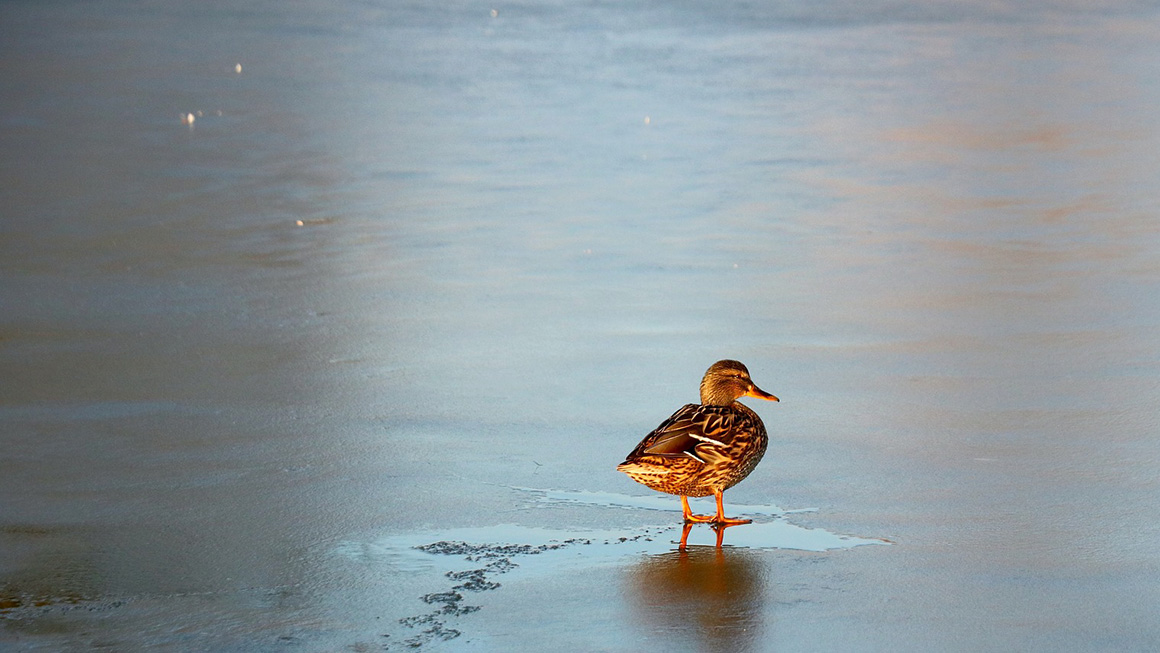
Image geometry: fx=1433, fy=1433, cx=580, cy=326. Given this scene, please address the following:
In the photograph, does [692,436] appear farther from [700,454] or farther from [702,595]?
[702,595]

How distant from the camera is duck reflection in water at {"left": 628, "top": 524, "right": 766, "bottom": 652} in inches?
→ 148

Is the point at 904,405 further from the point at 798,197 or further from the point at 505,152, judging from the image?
the point at 505,152

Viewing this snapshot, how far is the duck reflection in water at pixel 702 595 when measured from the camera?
3762mm

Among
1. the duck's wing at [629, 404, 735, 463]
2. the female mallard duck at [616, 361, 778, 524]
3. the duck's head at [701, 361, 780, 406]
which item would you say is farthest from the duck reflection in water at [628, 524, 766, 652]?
the duck's head at [701, 361, 780, 406]

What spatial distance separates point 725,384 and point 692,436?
37 centimetres

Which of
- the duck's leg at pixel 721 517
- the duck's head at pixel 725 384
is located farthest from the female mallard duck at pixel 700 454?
the duck's head at pixel 725 384

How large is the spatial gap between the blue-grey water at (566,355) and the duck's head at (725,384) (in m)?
0.39

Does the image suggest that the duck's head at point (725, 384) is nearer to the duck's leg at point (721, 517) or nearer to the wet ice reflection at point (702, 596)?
the duck's leg at point (721, 517)

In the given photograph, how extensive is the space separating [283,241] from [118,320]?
1.77 metres

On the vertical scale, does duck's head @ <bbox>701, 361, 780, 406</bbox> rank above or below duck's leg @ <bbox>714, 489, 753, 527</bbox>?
above

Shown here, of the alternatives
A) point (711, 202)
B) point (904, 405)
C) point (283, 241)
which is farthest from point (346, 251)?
point (904, 405)

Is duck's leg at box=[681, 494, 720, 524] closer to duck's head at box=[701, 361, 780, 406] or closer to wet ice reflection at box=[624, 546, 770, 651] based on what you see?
wet ice reflection at box=[624, 546, 770, 651]

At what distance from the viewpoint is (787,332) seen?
22.2 feet

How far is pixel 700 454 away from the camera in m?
4.38
